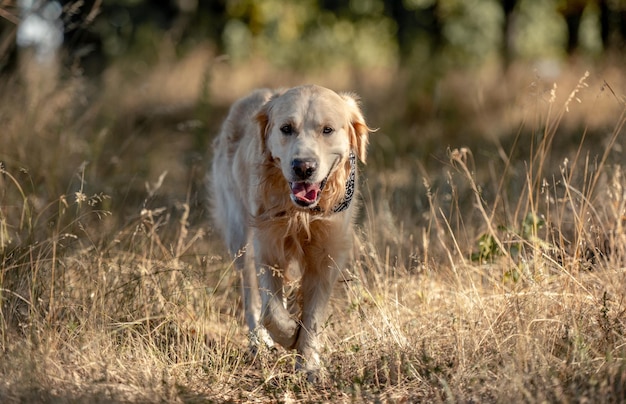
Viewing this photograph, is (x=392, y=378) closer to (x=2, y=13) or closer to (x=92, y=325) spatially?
(x=92, y=325)

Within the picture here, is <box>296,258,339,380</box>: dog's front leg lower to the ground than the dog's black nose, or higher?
lower

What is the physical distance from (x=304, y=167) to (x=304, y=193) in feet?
0.47

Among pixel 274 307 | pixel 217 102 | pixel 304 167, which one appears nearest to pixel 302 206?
pixel 304 167

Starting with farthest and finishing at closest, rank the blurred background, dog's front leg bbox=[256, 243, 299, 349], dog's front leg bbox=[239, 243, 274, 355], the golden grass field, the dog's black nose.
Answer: the blurred background, dog's front leg bbox=[239, 243, 274, 355], dog's front leg bbox=[256, 243, 299, 349], the dog's black nose, the golden grass field

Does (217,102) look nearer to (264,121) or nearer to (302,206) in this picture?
(264,121)

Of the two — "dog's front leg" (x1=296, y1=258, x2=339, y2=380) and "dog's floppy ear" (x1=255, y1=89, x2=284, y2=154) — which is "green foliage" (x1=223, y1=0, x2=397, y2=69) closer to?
"dog's floppy ear" (x1=255, y1=89, x2=284, y2=154)

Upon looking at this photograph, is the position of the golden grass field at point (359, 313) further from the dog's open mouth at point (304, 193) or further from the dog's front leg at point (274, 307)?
the dog's open mouth at point (304, 193)

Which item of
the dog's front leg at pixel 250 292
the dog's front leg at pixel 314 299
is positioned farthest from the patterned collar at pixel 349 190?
the dog's front leg at pixel 250 292

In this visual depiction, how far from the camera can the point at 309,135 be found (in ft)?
12.2

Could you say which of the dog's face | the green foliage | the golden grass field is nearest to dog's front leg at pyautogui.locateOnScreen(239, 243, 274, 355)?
the golden grass field

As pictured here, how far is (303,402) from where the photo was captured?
3479mm

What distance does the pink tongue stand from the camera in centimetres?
365

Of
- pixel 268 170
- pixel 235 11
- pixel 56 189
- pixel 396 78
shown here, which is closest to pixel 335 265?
pixel 268 170

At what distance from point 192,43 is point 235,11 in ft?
18.5
